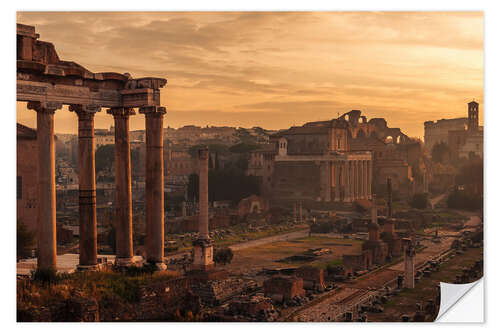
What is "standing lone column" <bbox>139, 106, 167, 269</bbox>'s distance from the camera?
1034 cm

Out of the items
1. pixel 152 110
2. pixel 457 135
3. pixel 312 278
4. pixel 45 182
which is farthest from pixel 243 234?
pixel 45 182

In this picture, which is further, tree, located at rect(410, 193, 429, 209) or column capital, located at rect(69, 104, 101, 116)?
tree, located at rect(410, 193, 429, 209)

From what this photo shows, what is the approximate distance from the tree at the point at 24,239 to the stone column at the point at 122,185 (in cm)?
925

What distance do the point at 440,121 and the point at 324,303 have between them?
6096 millimetres

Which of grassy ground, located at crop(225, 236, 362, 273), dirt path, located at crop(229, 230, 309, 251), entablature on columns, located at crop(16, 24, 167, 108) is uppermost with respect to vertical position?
entablature on columns, located at crop(16, 24, 167, 108)

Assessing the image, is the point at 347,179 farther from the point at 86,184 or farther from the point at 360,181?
the point at 86,184

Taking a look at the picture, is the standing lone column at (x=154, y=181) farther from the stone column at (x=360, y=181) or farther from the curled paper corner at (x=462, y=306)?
the stone column at (x=360, y=181)

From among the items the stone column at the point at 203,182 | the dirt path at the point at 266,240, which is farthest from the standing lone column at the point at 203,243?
the dirt path at the point at 266,240

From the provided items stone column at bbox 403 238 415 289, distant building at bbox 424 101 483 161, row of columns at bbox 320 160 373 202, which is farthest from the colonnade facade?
stone column at bbox 403 238 415 289

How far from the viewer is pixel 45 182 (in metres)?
9.34

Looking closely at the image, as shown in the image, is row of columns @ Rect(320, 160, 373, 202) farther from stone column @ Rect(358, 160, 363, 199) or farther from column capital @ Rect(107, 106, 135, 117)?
column capital @ Rect(107, 106, 135, 117)

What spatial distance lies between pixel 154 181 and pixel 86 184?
1.05 meters
